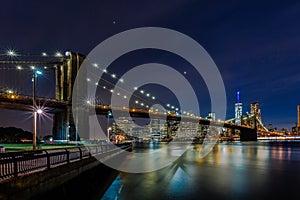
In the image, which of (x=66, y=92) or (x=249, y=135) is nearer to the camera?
(x=66, y=92)

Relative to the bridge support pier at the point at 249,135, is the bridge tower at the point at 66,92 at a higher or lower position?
higher

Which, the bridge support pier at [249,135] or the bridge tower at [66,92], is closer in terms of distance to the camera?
the bridge tower at [66,92]

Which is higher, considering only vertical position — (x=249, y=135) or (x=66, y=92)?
(x=66, y=92)

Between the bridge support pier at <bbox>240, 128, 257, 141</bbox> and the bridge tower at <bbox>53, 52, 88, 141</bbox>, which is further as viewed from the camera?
the bridge support pier at <bbox>240, 128, 257, 141</bbox>

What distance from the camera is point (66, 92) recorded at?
48.4m

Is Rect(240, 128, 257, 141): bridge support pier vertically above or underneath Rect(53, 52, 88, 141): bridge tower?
underneath

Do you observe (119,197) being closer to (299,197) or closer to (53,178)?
(53,178)

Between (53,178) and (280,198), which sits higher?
(53,178)

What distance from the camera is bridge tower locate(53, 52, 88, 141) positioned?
4422 cm

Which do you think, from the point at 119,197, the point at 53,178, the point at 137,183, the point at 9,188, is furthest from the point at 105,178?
the point at 9,188

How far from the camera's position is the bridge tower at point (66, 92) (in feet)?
145

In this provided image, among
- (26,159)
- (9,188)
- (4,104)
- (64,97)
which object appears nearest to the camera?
(9,188)

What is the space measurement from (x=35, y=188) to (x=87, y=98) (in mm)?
41882

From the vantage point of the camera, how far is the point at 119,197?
11789 millimetres
